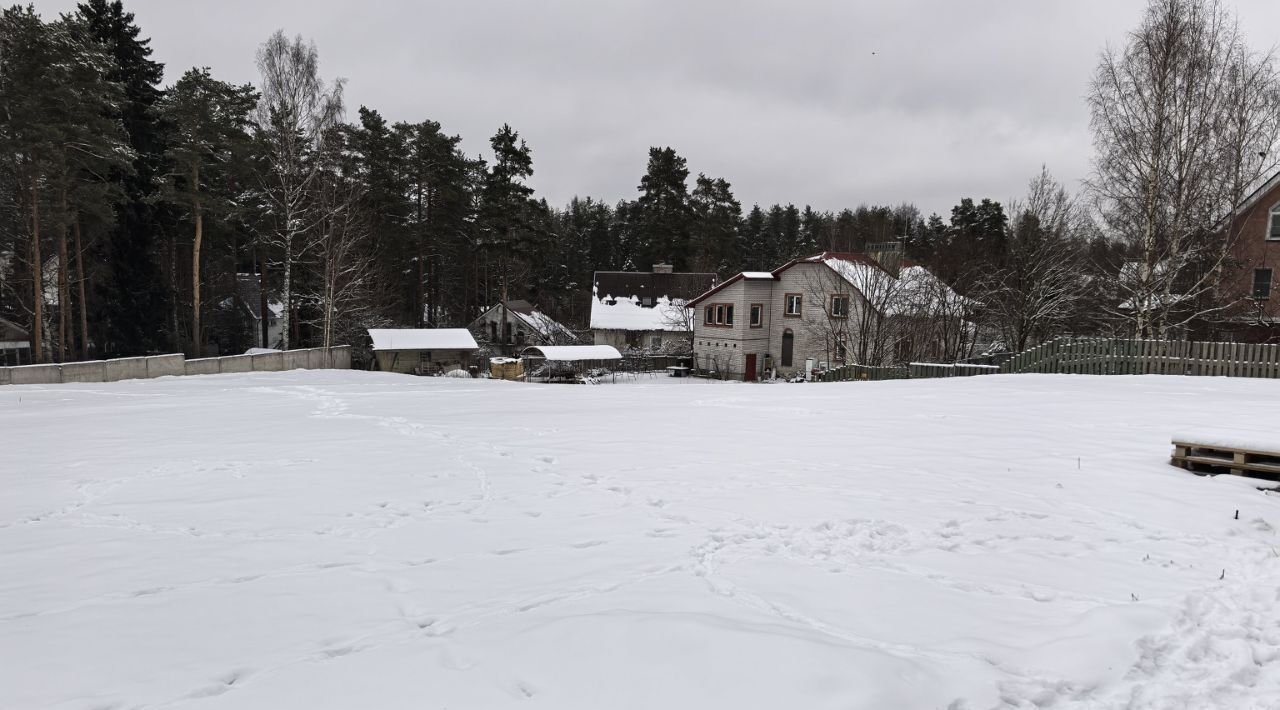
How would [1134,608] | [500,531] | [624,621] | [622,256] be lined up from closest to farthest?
[624,621], [1134,608], [500,531], [622,256]

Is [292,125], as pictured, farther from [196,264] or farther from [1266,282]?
[1266,282]

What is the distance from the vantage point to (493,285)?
58.5 meters

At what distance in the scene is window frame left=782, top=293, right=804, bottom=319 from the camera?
38.4 m

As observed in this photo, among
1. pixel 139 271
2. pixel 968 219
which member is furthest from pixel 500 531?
pixel 968 219

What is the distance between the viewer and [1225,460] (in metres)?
7.64

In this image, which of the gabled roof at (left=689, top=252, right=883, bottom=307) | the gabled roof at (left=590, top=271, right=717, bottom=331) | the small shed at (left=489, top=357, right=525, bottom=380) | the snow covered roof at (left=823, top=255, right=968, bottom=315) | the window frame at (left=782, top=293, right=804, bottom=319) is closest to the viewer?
the snow covered roof at (left=823, top=255, right=968, bottom=315)

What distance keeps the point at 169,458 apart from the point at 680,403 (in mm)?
9513

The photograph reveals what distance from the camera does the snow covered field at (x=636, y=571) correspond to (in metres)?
3.54

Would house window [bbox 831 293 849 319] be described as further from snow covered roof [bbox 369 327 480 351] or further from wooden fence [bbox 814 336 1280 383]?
snow covered roof [bbox 369 327 480 351]

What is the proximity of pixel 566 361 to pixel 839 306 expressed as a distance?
1552cm

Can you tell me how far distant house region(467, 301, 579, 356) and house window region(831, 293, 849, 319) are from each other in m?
20.2

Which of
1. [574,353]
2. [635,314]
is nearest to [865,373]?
[574,353]

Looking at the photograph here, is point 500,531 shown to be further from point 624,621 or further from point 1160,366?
point 1160,366

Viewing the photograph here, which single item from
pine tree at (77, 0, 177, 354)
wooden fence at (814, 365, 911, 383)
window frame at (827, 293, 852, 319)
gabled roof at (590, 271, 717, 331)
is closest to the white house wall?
window frame at (827, 293, 852, 319)
